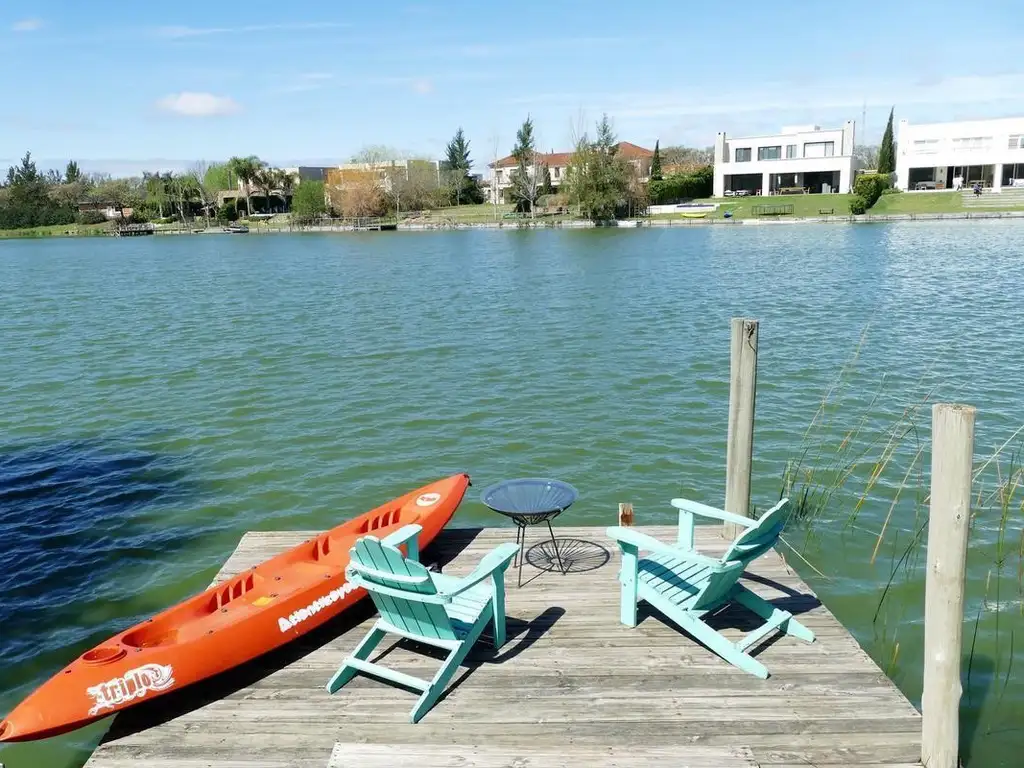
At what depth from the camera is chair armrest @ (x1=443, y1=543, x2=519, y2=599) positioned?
5098mm

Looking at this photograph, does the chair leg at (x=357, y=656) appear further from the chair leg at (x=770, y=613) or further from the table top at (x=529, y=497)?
the chair leg at (x=770, y=613)

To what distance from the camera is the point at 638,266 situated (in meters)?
37.7

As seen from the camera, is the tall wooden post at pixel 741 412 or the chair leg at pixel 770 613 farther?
the tall wooden post at pixel 741 412

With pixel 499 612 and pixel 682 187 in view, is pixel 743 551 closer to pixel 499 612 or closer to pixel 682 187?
pixel 499 612

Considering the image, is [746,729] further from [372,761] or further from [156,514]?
[156,514]

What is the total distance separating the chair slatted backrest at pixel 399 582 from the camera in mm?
4954

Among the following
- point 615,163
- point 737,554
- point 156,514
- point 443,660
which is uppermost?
point 615,163

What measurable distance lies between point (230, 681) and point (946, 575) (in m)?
4.57

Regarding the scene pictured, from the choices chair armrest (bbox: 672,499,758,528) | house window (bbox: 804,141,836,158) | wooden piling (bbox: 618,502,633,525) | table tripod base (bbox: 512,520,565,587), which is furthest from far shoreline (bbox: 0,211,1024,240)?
chair armrest (bbox: 672,499,758,528)

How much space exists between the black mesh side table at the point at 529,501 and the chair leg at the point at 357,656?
1.33m

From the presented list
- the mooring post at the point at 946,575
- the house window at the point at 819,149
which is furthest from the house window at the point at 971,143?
the mooring post at the point at 946,575

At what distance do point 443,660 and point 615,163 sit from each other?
6526 cm

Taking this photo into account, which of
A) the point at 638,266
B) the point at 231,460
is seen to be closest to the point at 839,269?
the point at 638,266

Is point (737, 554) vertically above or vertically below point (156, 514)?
above
